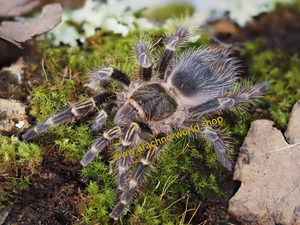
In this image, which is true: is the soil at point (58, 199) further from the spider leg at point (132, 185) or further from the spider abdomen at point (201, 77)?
the spider abdomen at point (201, 77)

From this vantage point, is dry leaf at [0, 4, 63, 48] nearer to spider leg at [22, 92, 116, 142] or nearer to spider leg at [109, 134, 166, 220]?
spider leg at [22, 92, 116, 142]

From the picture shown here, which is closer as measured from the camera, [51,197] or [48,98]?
[51,197]

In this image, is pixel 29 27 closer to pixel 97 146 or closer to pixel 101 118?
pixel 101 118

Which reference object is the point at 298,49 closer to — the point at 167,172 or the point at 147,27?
the point at 147,27

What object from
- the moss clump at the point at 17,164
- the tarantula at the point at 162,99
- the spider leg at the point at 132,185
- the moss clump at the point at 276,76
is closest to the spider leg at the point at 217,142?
the tarantula at the point at 162,99

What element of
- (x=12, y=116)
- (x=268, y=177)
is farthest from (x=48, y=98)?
(x=268, y=177)

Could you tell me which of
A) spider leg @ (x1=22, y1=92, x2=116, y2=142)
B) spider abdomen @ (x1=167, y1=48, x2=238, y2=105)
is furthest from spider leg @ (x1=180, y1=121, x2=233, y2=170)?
spider leg @ (x1=22, y1=92, x2=116, y2=142)
